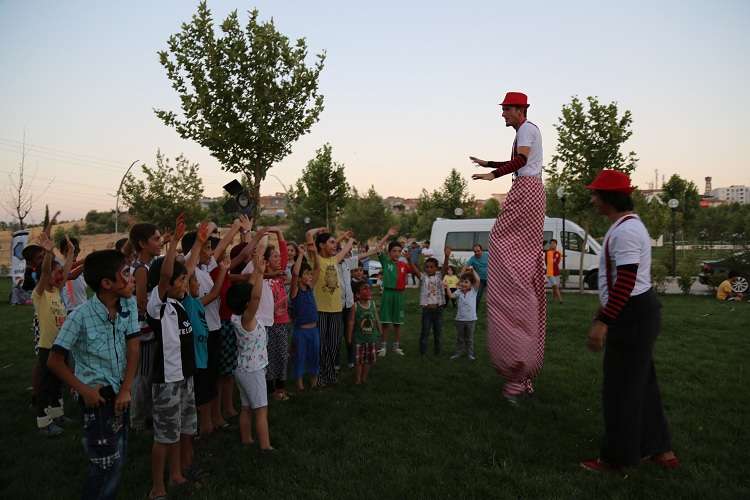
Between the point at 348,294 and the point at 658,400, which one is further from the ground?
the point at 348,294

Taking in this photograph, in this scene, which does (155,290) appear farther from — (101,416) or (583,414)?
(583,414)

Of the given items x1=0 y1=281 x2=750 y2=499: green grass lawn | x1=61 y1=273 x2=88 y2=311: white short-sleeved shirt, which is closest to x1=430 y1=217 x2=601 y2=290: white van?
x1=0 y1=281 x2=750 y2=499: green grass lawn

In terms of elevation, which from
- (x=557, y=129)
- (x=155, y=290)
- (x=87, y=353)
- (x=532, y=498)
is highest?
(x=557, y=129)

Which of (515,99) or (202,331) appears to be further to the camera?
(515,99)

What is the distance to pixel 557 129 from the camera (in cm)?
1850

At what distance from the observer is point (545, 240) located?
20844 mm

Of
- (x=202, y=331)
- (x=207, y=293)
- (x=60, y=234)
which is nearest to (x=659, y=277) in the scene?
(x=207, y=293)

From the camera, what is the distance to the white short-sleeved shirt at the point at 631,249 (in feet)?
12.5

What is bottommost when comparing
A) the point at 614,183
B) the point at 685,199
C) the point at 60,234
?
the point at 614,183

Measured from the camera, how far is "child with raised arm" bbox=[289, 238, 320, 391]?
6301 millimetres

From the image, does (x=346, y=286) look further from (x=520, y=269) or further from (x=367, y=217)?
(x=367, y=217)

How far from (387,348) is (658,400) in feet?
17.4

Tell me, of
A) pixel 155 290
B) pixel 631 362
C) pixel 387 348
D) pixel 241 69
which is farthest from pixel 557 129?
pixel 155 290

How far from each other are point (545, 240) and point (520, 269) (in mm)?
16407
